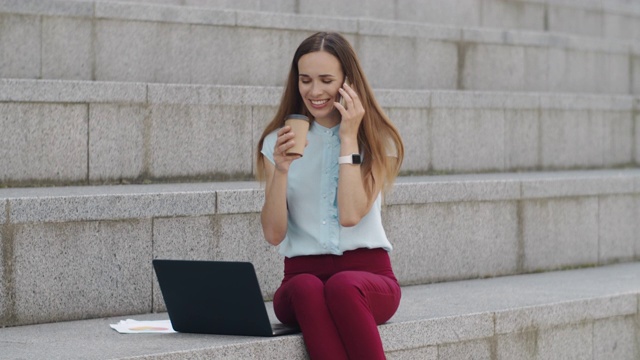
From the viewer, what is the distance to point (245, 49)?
320 inches

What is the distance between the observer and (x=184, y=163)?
23.1ft

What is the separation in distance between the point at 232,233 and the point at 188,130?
99cm

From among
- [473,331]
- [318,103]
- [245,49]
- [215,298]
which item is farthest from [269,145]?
[245,49]

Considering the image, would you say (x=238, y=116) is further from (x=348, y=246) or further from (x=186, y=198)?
(x=348, y=246)

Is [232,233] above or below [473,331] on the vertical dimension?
above

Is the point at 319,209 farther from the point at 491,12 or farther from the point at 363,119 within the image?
the point at 491,12

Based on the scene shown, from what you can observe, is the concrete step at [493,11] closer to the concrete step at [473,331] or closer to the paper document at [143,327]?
the concrete step at [473,331]

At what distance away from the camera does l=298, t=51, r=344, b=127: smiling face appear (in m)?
5.30

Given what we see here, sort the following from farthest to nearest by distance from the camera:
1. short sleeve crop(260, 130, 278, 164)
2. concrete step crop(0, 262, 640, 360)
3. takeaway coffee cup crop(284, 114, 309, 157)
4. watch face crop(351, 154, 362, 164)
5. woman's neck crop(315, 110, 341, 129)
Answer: woman's neck crop(315, 110, 341, 129), short sleeve crop(260, 130, 278, 164), watch face crop(351, 154, 362, 164), concrete step crop(0, 262, 640, 360), takeaway coffee cup crop(284, 114, 309, 157)

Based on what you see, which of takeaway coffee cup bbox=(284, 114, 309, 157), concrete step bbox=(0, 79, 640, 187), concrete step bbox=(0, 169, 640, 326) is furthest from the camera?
concrete step bbox=(0, 79, 640, 187)

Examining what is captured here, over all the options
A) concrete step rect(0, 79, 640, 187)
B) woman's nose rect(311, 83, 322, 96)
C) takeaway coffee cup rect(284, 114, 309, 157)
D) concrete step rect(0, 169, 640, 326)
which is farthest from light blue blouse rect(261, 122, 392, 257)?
concrete step rect(0, 79, 640, 187)

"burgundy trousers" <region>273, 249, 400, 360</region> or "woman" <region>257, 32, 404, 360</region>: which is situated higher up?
"woman" <region>257, 32, 404, 360</region>

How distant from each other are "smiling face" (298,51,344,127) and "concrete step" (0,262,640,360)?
1.05m

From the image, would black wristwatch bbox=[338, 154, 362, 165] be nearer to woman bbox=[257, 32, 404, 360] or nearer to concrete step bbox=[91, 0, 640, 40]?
woman bbox=[257, 32, 404, 360]
